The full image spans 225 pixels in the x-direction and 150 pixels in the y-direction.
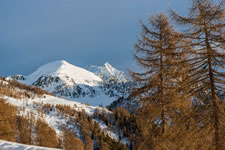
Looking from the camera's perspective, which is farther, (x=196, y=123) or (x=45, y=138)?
(x=45, y=138)

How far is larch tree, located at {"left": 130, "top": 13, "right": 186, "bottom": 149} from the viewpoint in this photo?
8.70m

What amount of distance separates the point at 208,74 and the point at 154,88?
3.58 m

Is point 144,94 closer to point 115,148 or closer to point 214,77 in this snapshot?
point 214,77

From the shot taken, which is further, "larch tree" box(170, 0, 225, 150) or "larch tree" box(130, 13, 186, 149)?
"larch tree" box(130, 13, 186, 149)

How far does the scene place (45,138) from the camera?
2497 cm

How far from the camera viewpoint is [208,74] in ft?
20.6

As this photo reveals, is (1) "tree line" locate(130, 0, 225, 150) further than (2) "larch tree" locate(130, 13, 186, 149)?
No

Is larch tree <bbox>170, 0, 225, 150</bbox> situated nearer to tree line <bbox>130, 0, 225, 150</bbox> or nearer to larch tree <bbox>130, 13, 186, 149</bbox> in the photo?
tree line <bbox>130, 0, 225, 150</bbox>

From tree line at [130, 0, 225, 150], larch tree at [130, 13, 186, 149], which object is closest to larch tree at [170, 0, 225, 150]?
tree line at [130, 0, 225, 150]

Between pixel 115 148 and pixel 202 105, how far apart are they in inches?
3076

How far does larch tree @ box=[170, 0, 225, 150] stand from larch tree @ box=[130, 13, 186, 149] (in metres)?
1.70

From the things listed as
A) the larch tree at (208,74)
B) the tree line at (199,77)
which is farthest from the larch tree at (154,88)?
the larch tree at (208,74)

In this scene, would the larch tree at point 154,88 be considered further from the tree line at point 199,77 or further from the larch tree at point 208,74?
the larch tree at point 208,74

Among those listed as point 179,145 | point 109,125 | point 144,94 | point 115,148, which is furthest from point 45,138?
point 109,125
